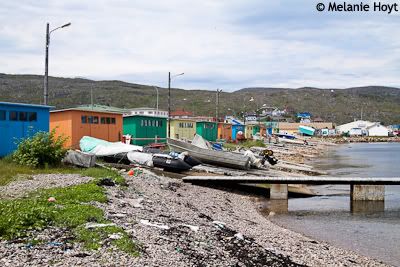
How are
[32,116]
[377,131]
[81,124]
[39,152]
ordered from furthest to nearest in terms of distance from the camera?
[377,131], [81,124], [32,116], [39,152]

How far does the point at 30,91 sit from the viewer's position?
151 m

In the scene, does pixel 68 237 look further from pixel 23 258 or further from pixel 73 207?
pixel 73 207

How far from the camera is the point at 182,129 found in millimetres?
55375

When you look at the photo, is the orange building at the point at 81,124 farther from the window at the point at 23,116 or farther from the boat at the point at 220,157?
the boat at the point at 220,157

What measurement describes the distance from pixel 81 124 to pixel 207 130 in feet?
101

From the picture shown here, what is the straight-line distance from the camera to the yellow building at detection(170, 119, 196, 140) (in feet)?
177

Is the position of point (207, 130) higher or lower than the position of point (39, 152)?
higher

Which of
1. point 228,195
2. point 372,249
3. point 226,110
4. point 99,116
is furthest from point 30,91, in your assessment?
point 372,249

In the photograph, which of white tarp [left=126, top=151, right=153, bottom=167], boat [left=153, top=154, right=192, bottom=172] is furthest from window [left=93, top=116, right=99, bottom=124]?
boat [left=153, top=154, right=192, bottom=172]

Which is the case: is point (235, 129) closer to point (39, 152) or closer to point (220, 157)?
point (220, 157)

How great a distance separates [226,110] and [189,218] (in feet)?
489

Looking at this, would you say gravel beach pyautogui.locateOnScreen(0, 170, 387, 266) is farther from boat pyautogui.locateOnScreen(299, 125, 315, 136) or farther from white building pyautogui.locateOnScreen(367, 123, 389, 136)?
white building pyautogui.locateOnScreen(367, 123, 389, 136)

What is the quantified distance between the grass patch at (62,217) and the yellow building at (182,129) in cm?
4003

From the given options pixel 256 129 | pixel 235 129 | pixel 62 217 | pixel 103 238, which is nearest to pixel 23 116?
pixel 62 217
